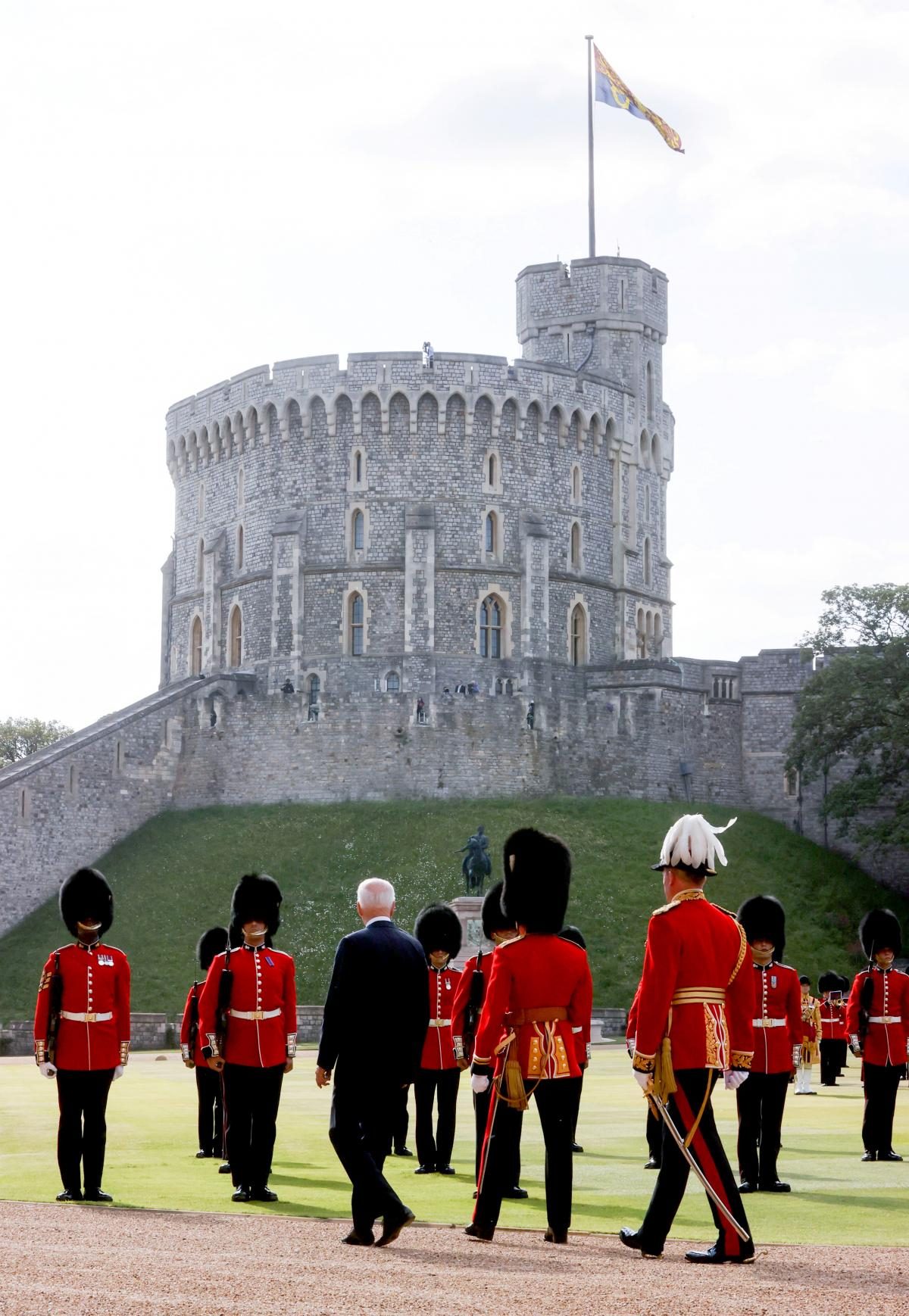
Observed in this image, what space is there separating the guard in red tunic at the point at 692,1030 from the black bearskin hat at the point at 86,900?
4981 mm

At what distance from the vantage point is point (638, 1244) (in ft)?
34.8


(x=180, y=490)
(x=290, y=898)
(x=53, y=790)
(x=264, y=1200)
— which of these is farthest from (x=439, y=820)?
(x=264, y=1200)

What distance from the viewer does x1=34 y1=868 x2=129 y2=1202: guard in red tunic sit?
44.7 ft

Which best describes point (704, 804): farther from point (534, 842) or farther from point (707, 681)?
point (534, 842)

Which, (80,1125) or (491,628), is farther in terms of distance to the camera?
(491,628)

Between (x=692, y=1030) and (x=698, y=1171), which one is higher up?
(x=692, y=1030)

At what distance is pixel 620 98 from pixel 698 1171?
64.5 m

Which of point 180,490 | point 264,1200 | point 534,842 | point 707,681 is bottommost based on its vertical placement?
point 264,1200

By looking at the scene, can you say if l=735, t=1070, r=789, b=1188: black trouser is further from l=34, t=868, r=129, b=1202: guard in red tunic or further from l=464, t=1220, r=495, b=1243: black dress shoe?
l=34, t=868, r=129, b=1202: guard in red tunic

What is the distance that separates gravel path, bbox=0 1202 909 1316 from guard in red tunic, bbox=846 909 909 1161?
5.76m

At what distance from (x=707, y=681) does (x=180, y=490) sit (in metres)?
21.6

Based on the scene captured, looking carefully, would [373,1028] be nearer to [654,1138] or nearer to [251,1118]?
[251,1118]

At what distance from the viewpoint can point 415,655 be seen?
63.5 metres

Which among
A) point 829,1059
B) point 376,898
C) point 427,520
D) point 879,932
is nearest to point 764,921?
point 879,932
